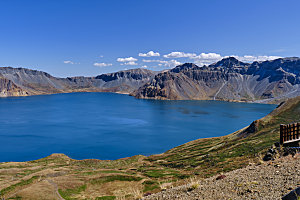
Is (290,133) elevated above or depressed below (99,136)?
above

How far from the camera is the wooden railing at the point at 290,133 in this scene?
1814cm

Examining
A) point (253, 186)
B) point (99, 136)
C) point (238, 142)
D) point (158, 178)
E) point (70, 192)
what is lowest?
point (99, 136)

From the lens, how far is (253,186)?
12680 millimetres

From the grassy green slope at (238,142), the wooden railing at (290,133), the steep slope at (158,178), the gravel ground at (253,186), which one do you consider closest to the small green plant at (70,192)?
the steep slope at (158,178)

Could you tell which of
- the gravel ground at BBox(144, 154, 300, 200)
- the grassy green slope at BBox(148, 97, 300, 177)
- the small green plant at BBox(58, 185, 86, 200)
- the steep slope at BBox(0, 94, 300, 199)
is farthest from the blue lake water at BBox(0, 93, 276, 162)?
the gravel ground at BBox(144, 154, 300, 200)

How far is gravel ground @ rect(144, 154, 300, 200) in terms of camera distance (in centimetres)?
1173

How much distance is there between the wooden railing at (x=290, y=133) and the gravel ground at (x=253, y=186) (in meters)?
2.61

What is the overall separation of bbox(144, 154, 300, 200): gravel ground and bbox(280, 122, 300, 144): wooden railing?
261 cm

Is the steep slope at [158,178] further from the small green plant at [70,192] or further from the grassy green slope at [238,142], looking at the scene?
the grassy green slope at [238,142]

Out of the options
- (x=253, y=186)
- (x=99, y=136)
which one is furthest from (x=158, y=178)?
(x=99, y=136)

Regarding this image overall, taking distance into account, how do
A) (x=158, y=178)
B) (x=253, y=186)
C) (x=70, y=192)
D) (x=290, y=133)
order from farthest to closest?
(x=158, y=178), (x=70, y=192), (x=290, y=133), (x=253, y=186)

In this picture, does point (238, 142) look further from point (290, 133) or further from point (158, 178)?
point (290, 133)

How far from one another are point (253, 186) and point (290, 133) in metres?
8.30

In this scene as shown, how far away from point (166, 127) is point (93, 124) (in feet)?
158
